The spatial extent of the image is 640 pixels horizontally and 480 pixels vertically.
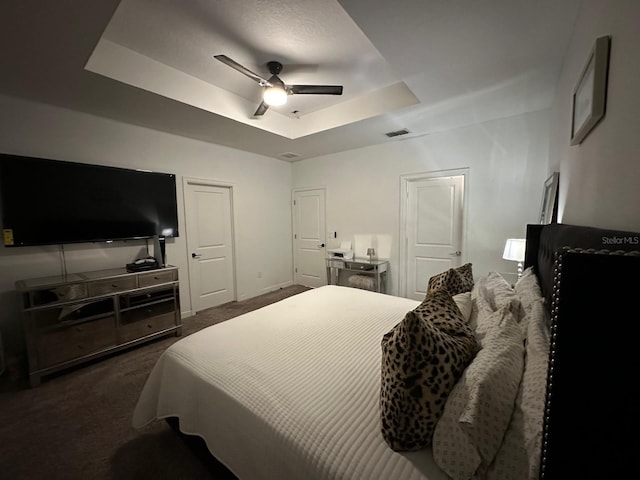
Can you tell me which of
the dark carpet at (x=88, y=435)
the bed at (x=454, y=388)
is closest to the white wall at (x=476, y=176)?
the bed at (x=454, y=388)

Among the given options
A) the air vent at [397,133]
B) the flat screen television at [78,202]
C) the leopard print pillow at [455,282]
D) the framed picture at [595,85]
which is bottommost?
the leopard print pillow at [455,282]

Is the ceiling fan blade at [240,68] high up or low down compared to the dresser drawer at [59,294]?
up

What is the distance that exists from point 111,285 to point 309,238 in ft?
10.5

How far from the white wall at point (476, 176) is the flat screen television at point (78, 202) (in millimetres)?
2845

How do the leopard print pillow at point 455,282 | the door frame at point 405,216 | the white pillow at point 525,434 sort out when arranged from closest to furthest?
the white pillow at point 525,434, the leopard print pillow at point 455,282, the door frame at point 405,216

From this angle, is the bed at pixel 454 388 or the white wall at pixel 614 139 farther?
the white wall at pixel 614 139

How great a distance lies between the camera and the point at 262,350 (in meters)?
1.48

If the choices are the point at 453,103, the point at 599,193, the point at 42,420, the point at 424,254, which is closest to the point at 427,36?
the point at 453,103

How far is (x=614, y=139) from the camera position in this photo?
930mm

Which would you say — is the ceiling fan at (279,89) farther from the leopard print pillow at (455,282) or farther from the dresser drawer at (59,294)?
the dresser drawer at (59,294)

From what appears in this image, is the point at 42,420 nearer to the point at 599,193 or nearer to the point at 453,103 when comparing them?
the point at 599,193

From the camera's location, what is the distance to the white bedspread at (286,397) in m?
0.86

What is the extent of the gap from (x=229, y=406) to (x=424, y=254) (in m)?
3.32

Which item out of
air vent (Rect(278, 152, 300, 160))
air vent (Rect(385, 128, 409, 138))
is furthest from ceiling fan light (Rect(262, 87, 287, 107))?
air vent (Rect(278, 152, 300, 160))
